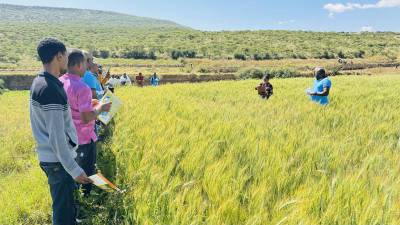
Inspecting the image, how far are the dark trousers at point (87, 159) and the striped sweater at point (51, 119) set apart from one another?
1130 millimetres

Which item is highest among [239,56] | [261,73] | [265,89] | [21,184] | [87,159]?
[265,89]

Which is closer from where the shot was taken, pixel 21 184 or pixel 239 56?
pixel 21 184

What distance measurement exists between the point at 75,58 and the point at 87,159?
4.24ft

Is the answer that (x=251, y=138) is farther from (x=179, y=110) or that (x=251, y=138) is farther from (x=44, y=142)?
(x=179, y=110)

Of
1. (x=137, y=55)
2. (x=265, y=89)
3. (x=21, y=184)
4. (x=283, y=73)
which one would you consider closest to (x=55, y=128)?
(x=21, y=184)

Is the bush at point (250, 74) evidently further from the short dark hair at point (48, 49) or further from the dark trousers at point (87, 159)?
the short dark hair at point (48, 49)

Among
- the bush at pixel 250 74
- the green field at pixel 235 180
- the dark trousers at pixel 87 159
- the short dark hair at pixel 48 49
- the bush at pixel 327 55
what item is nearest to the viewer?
the green field at pixel 235 180

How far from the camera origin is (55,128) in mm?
3549

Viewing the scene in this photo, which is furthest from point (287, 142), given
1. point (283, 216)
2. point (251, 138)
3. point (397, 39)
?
point (397, 39)

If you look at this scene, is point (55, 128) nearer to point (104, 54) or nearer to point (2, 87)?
point (2, 87)

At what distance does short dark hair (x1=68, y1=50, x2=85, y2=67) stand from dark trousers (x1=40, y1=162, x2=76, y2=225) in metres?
1.40

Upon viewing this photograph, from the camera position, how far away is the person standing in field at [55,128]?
3.54 metres

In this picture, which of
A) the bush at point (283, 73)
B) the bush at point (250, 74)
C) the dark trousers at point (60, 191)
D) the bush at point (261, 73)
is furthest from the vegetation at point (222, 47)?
the dark trousers at point (60, 191)

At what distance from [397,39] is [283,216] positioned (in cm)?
10990
